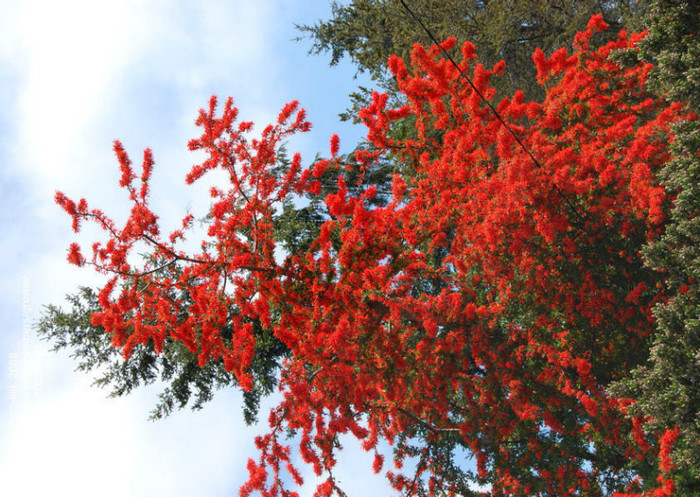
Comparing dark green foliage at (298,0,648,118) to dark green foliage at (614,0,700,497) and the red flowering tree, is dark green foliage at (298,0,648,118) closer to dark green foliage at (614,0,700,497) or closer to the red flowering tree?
the red flowering tree

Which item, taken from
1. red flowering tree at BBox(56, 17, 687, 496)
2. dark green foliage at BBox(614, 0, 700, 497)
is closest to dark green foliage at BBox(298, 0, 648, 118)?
red flowering tree at BBox(56, 17, 687, 496)

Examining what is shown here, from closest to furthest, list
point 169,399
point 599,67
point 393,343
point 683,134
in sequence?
point 683,134 < point 393,343 < point 599,67 < point 169,399

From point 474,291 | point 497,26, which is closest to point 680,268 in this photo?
point 474,291

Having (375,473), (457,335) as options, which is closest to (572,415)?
(457,335)

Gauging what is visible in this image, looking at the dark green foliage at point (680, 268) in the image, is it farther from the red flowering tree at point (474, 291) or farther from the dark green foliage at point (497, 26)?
the dark green foliage at point (497, 26)

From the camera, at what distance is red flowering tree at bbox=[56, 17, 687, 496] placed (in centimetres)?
800

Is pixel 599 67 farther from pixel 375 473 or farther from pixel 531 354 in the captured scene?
pixel 375 473

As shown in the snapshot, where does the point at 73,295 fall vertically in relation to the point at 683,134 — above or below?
above

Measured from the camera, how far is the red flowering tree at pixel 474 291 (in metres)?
8.00

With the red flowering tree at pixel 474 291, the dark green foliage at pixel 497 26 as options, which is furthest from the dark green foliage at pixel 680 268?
the dark green foliage at pixel 497 26

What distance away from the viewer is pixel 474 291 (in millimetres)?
9703

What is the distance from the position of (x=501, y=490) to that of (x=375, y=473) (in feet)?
8.67

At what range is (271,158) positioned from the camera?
968 centimetres

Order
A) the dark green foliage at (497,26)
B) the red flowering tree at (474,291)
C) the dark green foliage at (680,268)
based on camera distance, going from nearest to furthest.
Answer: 1. the dark green foliage at (680,268)
2. the red flowering tree at (474,291)
3. the dark green foliage at (497,26)
